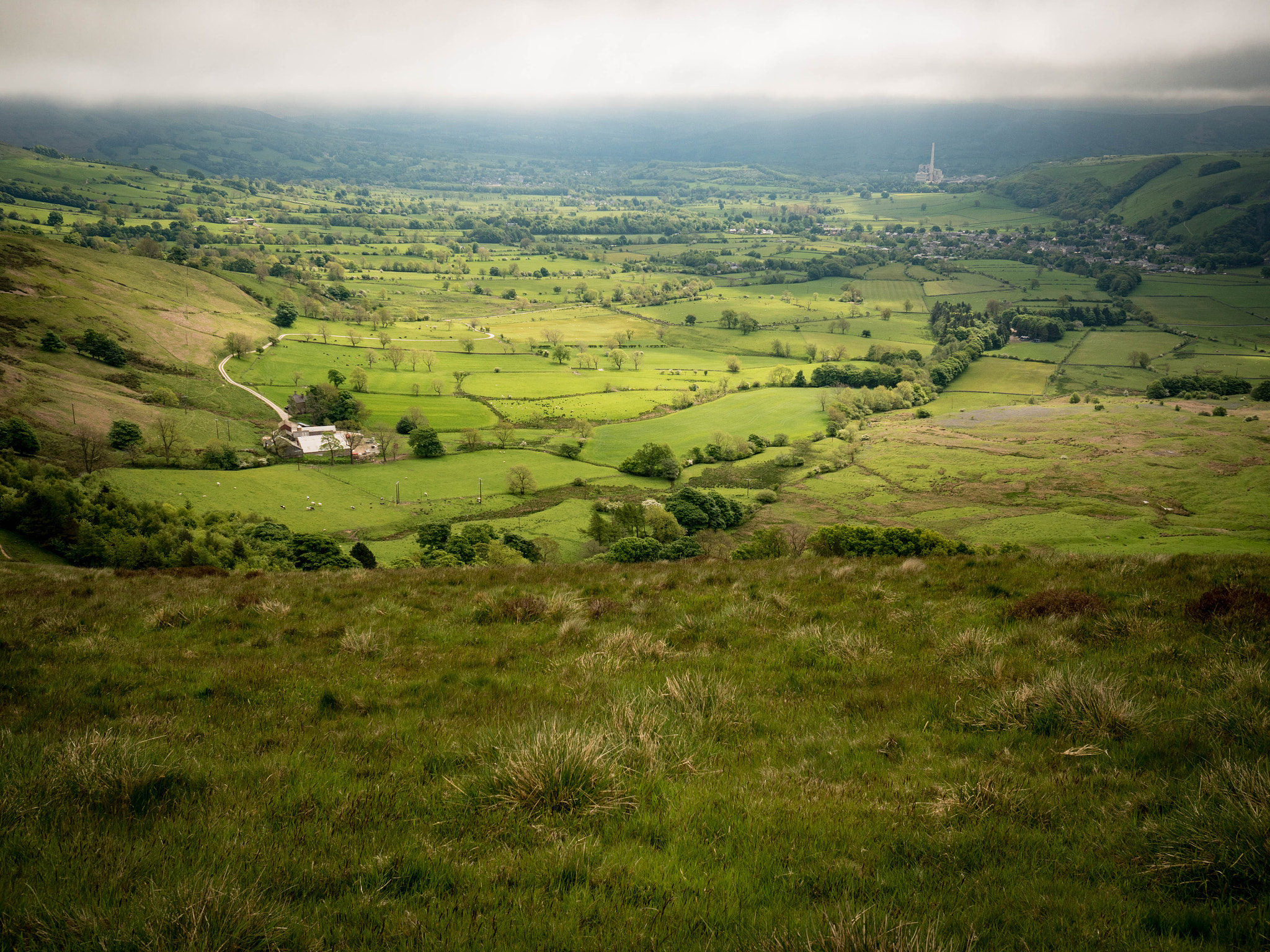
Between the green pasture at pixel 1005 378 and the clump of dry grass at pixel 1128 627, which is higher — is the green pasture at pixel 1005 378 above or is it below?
below

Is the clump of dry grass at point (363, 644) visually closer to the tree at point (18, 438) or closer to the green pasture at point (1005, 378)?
the tree at point (18, 438)

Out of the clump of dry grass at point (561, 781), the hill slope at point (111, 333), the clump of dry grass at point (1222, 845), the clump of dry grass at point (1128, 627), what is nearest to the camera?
the clump of dry grass at point (1222, 845)

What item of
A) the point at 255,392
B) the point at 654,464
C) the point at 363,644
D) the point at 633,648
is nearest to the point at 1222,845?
the point at 633,648

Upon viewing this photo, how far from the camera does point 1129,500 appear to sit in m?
75.4

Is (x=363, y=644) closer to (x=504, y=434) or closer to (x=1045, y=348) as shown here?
(x=504, y=434)

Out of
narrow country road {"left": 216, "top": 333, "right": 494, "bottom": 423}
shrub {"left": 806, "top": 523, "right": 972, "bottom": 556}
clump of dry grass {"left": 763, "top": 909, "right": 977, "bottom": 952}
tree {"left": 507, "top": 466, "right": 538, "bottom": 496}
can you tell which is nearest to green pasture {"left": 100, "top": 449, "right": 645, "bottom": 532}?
tree {"left": 507, "top": 466, "right": 538, "bottom": 496}

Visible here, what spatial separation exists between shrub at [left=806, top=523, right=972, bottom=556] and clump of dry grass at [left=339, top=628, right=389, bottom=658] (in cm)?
3169

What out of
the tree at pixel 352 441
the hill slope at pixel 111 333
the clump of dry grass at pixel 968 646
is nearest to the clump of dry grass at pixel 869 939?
the clump of dry grass at pixel 968 646

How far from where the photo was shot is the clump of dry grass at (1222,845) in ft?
13.6

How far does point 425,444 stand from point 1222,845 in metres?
95.0

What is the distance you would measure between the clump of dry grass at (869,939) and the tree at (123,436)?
101 metres

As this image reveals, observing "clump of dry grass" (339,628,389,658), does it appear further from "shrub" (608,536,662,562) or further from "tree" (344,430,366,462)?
"tree" (344,430,366,462)

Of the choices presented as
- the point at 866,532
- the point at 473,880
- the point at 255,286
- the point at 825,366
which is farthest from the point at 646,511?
the point at 255,286

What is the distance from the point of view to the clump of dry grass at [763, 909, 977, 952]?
3.52m
